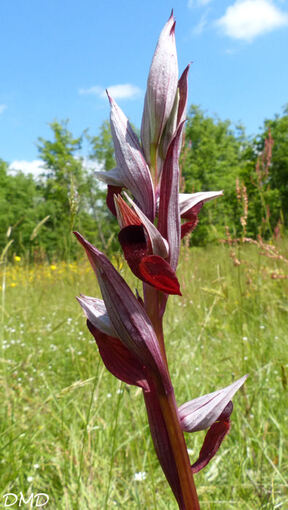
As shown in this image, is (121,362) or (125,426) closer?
(121,362)

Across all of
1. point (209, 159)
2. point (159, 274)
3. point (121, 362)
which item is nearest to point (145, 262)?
point (159, 274)

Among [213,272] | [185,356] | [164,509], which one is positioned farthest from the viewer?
[213,272]

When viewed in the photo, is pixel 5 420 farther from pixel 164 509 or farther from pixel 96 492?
pixel 164 509

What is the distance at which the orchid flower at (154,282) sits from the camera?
1.98ft

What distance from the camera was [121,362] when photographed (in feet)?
2.07

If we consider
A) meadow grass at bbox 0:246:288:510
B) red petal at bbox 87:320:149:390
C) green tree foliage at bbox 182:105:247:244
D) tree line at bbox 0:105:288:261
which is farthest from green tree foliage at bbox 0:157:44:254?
red petal at bbox 87:320:149:390

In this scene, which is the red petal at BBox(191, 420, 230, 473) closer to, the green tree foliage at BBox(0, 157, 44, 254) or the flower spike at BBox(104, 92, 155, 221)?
the flower spike at BBox(104, 92, 155, 221)

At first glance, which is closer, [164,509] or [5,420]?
[164,509]

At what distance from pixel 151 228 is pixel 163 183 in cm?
9

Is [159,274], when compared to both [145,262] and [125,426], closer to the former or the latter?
[145,262]

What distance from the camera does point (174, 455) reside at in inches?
24.2

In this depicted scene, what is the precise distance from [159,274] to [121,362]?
16 centimetres

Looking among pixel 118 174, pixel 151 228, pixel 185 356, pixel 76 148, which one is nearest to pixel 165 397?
pixel 151 228

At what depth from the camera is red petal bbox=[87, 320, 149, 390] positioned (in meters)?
0.62
